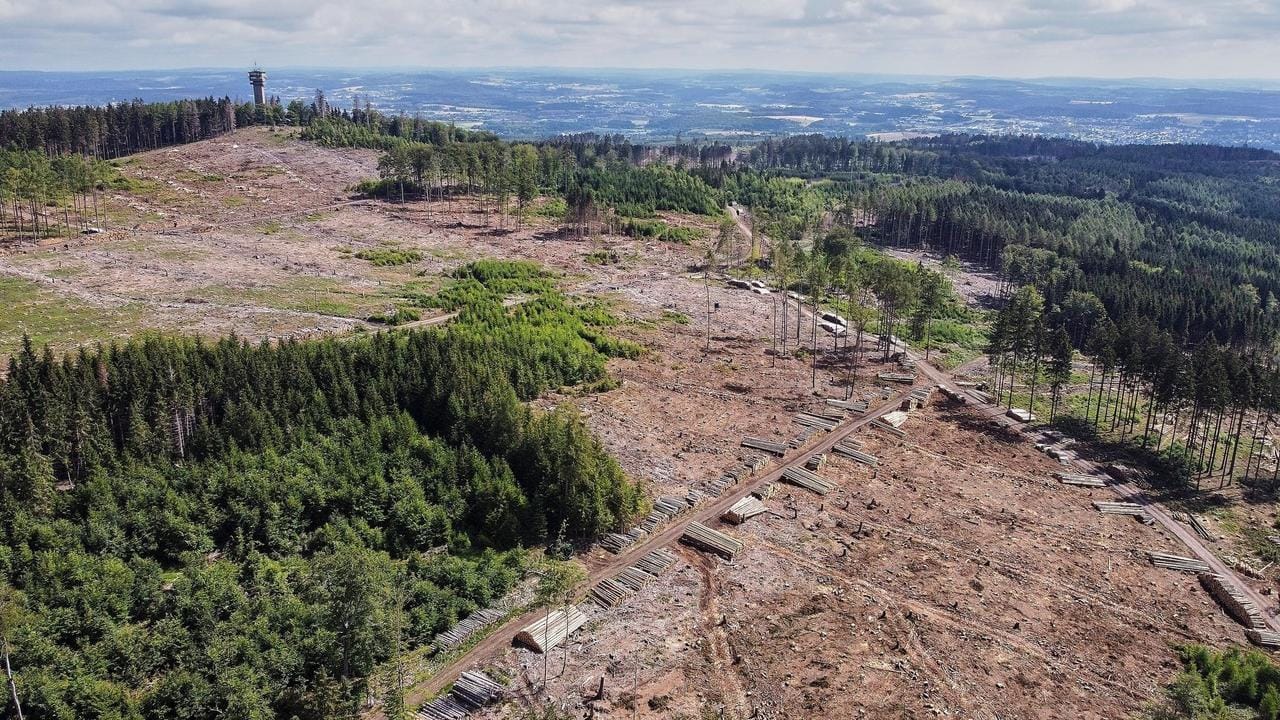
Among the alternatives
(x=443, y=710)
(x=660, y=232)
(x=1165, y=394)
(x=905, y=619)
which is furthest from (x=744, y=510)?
(x=660, y=232)

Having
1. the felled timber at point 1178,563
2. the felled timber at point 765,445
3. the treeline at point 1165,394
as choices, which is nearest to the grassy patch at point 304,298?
the felled timber at point 765,445

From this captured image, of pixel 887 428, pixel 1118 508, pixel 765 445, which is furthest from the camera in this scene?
pixel 887 428

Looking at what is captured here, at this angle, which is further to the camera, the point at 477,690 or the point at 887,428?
the point at 887,428

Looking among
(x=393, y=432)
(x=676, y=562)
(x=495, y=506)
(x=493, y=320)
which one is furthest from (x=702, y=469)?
(x=493, y=320)

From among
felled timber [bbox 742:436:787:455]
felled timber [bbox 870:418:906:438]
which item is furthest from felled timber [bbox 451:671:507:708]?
felled timber [bbox 870:418:906:438]

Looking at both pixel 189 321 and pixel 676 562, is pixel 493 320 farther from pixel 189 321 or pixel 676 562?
pixel 676 562

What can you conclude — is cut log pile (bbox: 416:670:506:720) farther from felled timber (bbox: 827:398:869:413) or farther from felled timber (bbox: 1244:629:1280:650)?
felled timber (bbox: 827:398:869:413)

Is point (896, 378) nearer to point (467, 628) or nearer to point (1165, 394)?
point (1165, 394)
